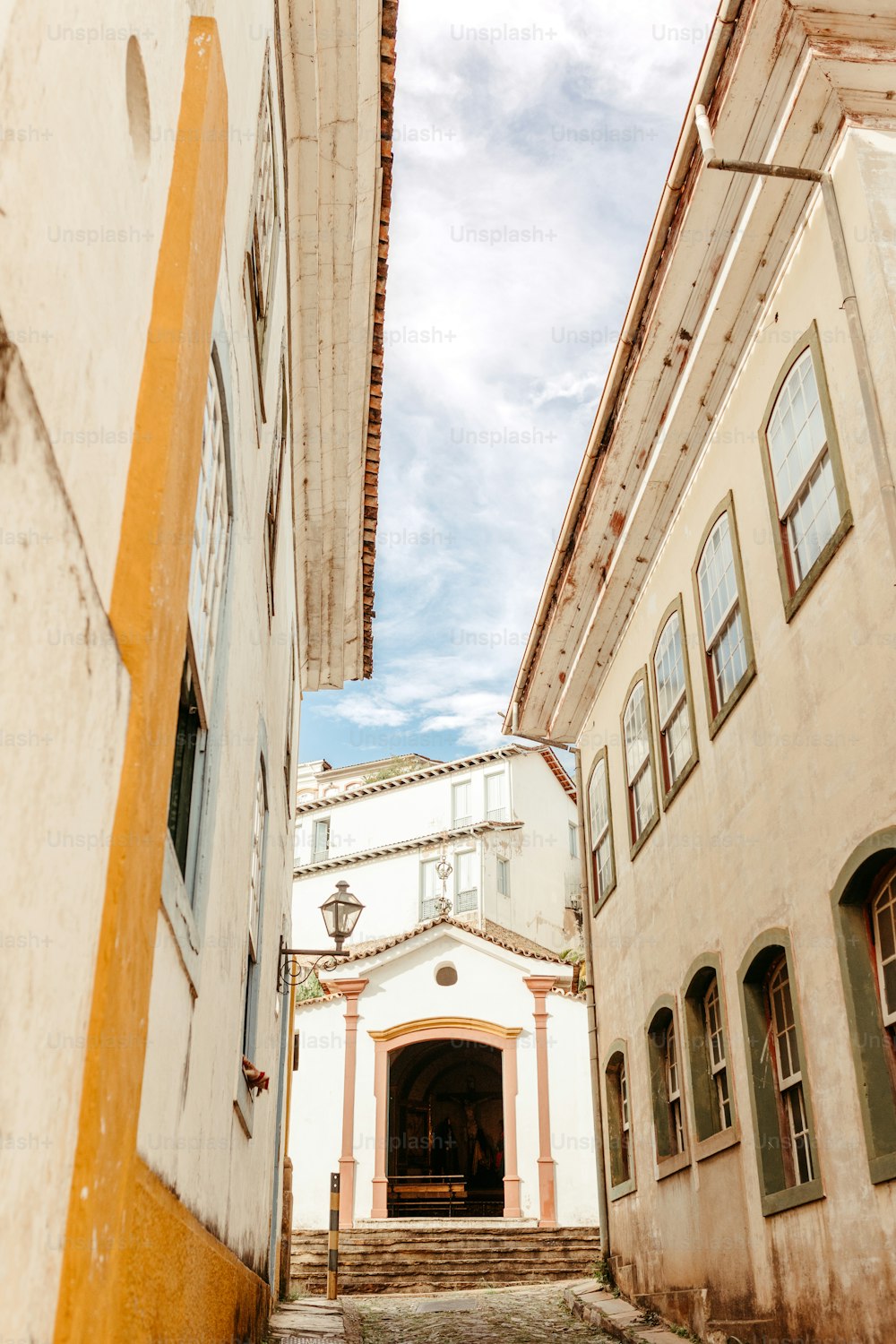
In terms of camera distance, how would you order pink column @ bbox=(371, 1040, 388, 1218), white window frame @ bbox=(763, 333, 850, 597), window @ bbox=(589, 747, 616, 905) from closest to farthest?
white window frame @ bbox=(763, 333, 850, 597), window @ bbox=(589, 747, 616, 905), pink column @ bbox=(371, 1040, 388, 1218)

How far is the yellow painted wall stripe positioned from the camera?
2598 millimetres

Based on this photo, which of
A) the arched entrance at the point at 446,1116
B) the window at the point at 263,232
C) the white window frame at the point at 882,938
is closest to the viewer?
the window at the point at 263,232

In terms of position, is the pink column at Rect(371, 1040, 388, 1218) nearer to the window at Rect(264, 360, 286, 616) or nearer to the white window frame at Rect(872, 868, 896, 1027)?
the window at Rect(264, 360, 286, 616)

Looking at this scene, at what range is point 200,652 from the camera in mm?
5031

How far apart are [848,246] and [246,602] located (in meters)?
4.21

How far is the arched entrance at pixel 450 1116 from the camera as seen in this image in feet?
99.9

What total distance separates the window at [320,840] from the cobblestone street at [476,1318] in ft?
107

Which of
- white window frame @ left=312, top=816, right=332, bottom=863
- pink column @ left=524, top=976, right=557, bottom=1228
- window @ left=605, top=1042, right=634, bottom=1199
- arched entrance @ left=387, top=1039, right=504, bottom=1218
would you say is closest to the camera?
window @ left=605, top=1042, right=634, bottom=1199

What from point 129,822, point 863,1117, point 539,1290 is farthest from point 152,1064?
point 539,1290

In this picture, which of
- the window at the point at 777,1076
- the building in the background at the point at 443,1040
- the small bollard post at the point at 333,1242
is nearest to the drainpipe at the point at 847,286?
the window at the point at 777,1076

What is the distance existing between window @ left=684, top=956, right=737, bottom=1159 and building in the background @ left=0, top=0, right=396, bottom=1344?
419 cm

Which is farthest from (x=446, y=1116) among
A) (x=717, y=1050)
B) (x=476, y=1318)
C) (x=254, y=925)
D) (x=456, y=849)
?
(x=254, y=925)

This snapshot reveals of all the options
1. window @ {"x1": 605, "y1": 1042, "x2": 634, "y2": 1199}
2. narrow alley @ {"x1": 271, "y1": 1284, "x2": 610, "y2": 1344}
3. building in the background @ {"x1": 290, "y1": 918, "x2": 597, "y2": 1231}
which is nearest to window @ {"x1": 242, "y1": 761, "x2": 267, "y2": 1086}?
narrow alley @ {"x1": 271, "y1": 1284, "x2": 610, "y2": 1344}

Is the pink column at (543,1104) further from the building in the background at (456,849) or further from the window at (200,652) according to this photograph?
the window at (200,652)
